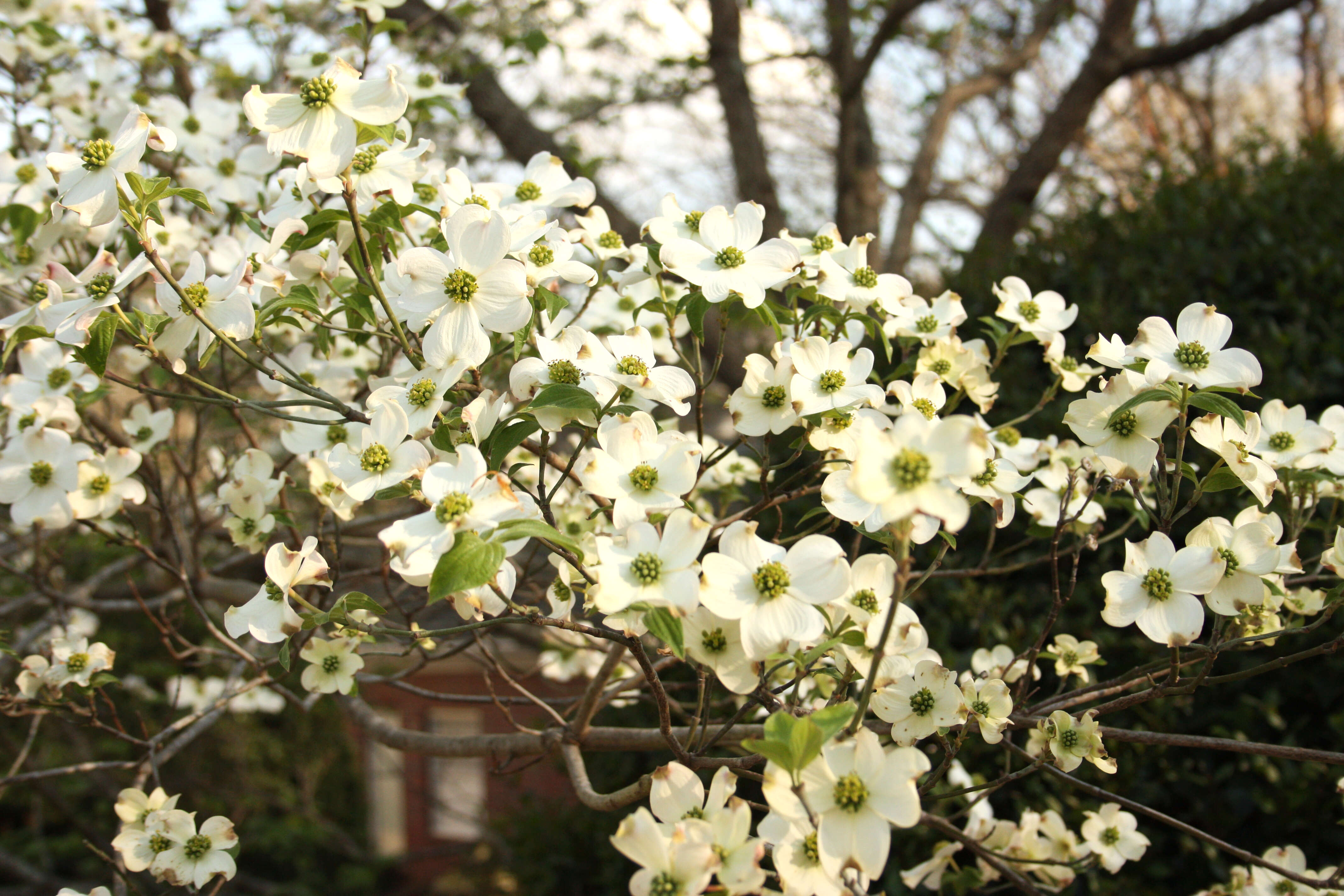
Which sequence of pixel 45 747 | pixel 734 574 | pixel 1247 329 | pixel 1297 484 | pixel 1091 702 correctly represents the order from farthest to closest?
pixel 45 747
pixel 1247 329
pixel 1091 702
pixel 1297 484
pixel 734 574

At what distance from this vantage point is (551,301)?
1.07 metres

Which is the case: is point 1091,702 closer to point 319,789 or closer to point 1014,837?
point 1014,837

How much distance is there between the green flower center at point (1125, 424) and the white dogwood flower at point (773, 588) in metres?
0.42

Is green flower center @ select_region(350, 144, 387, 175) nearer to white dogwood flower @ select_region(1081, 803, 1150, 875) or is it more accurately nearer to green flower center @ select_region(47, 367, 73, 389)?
green flower center @ select_region(47, 367, 73, 389)

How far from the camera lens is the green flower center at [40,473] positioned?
4.56ft

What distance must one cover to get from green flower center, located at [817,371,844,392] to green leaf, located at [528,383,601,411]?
11.9 inches

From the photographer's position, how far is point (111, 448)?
1547mm

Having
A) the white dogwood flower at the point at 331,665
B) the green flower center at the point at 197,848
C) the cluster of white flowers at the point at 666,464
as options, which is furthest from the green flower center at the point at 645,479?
the green flower center at the point at 197,848

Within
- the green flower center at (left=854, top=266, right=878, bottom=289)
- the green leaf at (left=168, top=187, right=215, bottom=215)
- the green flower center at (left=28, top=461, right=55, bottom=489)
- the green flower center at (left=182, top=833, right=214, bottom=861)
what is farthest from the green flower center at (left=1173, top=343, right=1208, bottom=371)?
the green flower center at (left=28, top=461, right=55, bottom=489)

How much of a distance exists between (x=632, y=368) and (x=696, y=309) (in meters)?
0.13

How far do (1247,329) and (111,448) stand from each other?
8.54ft

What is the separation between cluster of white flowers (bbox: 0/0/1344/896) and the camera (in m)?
0.80

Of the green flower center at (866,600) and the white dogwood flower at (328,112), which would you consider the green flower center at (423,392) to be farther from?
the green flower center at (866,600)

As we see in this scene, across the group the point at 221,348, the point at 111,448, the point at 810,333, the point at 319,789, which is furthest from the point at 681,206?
the point at 319,789
